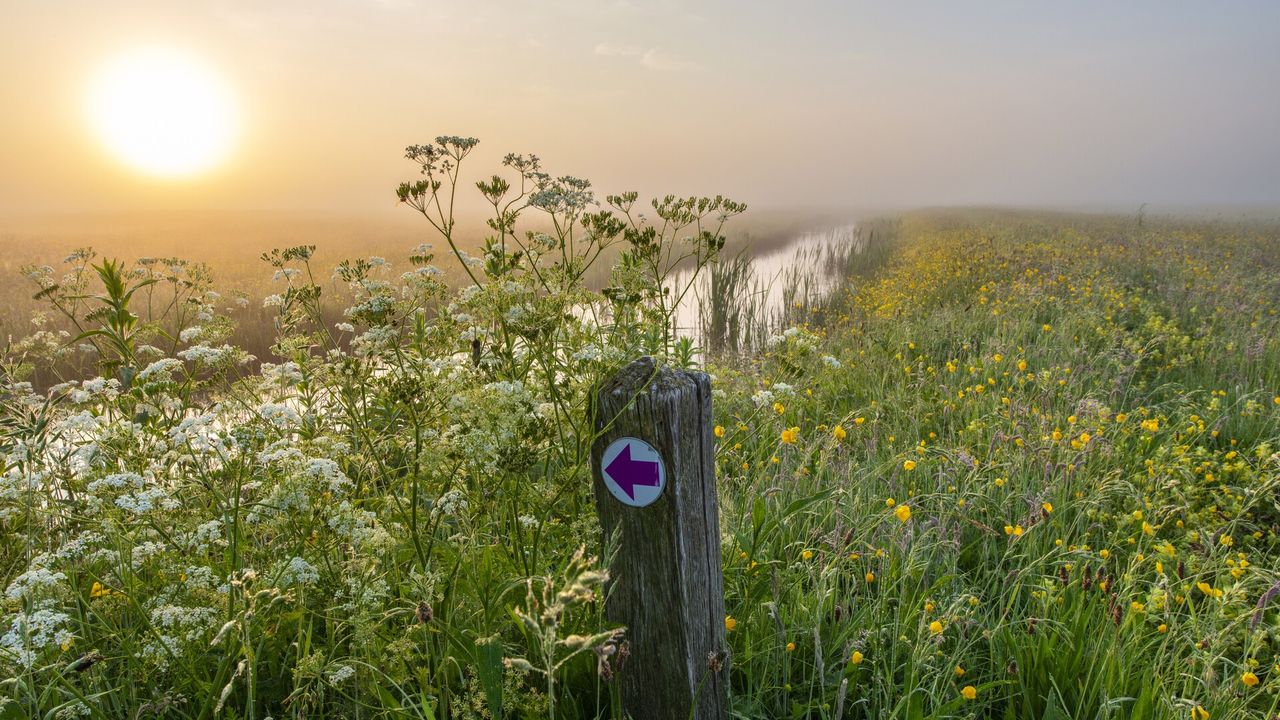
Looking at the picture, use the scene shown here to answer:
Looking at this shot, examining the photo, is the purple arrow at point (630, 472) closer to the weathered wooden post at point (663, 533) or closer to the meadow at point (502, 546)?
the weathered wooden post at point (663, 533)

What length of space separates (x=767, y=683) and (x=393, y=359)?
1.64 meters

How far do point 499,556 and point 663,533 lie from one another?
25.5 inches

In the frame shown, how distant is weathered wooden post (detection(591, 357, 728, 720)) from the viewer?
1749mm

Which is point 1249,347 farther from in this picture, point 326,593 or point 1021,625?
point 326,593

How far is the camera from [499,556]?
2.17m

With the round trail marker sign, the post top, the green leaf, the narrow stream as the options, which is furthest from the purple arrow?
the narrow stream

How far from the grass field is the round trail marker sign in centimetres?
20

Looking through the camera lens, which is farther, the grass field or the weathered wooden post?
the grass field

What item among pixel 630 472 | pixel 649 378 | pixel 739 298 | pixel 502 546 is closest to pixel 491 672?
pixel 502 546

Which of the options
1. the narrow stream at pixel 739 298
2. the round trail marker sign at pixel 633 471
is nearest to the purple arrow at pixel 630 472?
the round trail marker sign at pixel 633 471

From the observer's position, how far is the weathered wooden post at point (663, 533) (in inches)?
68.9

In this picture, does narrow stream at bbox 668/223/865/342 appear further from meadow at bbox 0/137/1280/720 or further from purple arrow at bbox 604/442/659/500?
purple arrow at bbox 604/442/659/500

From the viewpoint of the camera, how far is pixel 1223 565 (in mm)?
2875

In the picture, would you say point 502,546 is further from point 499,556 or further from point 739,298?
point 739,298
